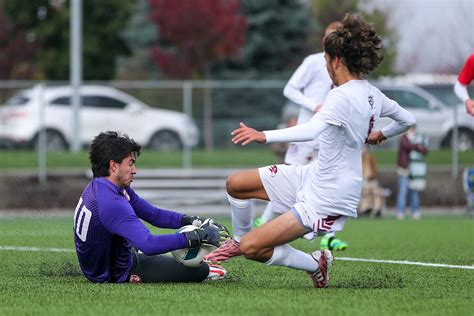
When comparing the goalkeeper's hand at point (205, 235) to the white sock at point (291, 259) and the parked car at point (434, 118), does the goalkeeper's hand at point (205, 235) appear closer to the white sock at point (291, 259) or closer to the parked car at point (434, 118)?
the white sock at point (291, 259)

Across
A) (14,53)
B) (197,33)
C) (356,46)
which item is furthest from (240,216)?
(14,53)

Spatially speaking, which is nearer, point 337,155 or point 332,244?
point 337,155

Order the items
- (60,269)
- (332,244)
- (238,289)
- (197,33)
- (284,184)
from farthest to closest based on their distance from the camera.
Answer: (197,33) < (332,244) < (60,269) < (284,184) < (238,289)

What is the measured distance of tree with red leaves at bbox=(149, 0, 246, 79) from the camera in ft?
119

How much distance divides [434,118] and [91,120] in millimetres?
7668

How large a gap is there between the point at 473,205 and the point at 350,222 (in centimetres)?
350

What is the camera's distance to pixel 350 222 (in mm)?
18359

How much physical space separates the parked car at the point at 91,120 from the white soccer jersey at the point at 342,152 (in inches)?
675

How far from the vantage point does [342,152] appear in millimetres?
7344

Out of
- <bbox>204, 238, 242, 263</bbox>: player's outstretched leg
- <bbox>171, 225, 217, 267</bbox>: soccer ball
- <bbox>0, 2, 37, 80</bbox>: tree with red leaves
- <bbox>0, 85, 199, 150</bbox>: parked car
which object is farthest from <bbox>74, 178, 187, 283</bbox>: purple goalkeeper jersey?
<bbox>0, 2, 37, 80</bbox>: tree with red leaves

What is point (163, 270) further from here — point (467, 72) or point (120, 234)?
point (467, 72)

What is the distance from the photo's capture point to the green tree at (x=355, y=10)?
38656 mm

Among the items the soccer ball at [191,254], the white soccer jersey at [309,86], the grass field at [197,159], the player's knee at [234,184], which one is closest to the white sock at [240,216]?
the player's knee at [234,184]

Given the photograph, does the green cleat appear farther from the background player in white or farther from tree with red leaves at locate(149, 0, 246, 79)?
tree with red leaves at locate(149, 0, 246, 79)
